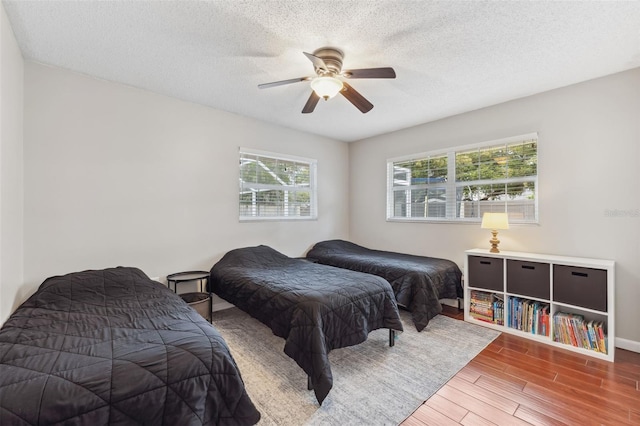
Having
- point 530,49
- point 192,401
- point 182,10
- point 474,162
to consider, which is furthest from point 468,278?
point 182,10

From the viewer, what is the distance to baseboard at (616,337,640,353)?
252 centimetres

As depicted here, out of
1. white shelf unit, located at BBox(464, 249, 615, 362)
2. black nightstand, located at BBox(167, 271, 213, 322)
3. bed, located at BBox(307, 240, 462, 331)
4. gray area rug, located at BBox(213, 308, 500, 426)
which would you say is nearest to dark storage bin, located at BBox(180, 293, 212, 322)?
black nightstand, located at BBox(167, 271, 213, 322)

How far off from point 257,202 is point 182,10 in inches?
97.4

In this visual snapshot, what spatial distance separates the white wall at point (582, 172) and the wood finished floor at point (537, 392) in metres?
0.69

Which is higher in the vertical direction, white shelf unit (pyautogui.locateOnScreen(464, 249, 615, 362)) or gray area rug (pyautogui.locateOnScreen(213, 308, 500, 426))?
white shelf unit (pyautogui.locateOnScreen(464, 249, 615, 362))

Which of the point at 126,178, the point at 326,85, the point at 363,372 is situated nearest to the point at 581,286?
the point at 363,372

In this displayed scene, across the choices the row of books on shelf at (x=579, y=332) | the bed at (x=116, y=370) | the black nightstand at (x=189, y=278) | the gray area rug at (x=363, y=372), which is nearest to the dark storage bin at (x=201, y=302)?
the black nightstand at (x=189, y=278)

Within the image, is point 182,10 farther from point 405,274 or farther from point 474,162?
point 474,162

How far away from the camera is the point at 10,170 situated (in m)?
1.98

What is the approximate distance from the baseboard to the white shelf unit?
0.22 meters

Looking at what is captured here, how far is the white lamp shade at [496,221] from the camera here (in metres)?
3.11

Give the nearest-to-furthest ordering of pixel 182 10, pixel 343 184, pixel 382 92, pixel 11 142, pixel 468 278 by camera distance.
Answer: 1. pixel 182 10
2. pixel 11 142
3. pixel 382 92
4. pixel 468 278
5. pixel 343 184

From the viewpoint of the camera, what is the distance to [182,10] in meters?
1.82

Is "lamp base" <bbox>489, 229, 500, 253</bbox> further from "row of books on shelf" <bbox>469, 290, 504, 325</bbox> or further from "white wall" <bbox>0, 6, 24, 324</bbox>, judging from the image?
"white wall" <bbox>0, 6, 24, 324</bbox>
